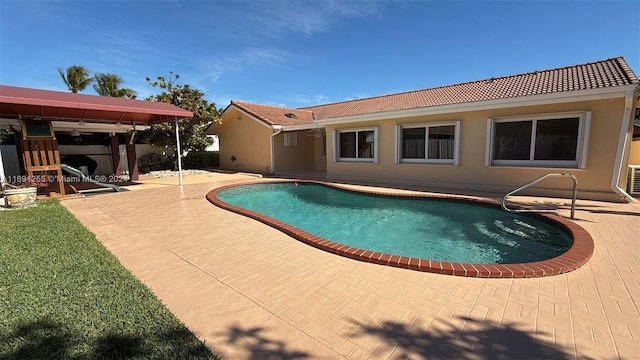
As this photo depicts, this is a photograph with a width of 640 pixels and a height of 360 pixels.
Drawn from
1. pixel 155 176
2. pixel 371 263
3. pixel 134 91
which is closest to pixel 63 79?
pixel 134 91

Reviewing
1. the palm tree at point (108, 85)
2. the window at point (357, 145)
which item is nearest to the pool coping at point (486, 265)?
the window at point (357, 145)

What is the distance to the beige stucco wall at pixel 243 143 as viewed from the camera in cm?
1844

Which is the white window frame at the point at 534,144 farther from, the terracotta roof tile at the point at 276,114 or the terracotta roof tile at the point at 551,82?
the terracotta roof tile at the point at 276,114

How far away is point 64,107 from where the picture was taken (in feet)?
30.9

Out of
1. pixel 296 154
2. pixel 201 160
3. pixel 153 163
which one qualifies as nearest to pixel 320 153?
pixel 296 154

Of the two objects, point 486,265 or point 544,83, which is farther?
point 544,83

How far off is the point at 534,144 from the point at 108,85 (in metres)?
36.0

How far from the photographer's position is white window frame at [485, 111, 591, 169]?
28.1ft

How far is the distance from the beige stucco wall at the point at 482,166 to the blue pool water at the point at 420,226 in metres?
2.35

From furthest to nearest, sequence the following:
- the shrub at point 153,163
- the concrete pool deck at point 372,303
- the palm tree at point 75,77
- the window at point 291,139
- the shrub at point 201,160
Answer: the palm tree at point 75,77
the shrub at point 201,160
the shrub at point 153,163
the window at point 291,139
the concrete pool deck at point 372,303

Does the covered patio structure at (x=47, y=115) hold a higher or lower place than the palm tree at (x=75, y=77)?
lower

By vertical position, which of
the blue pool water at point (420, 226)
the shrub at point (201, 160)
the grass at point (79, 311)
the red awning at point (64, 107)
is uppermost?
the red awning at point (64, 107)

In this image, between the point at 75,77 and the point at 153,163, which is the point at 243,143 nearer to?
the point at 153,163

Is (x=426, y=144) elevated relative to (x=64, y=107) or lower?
lower
